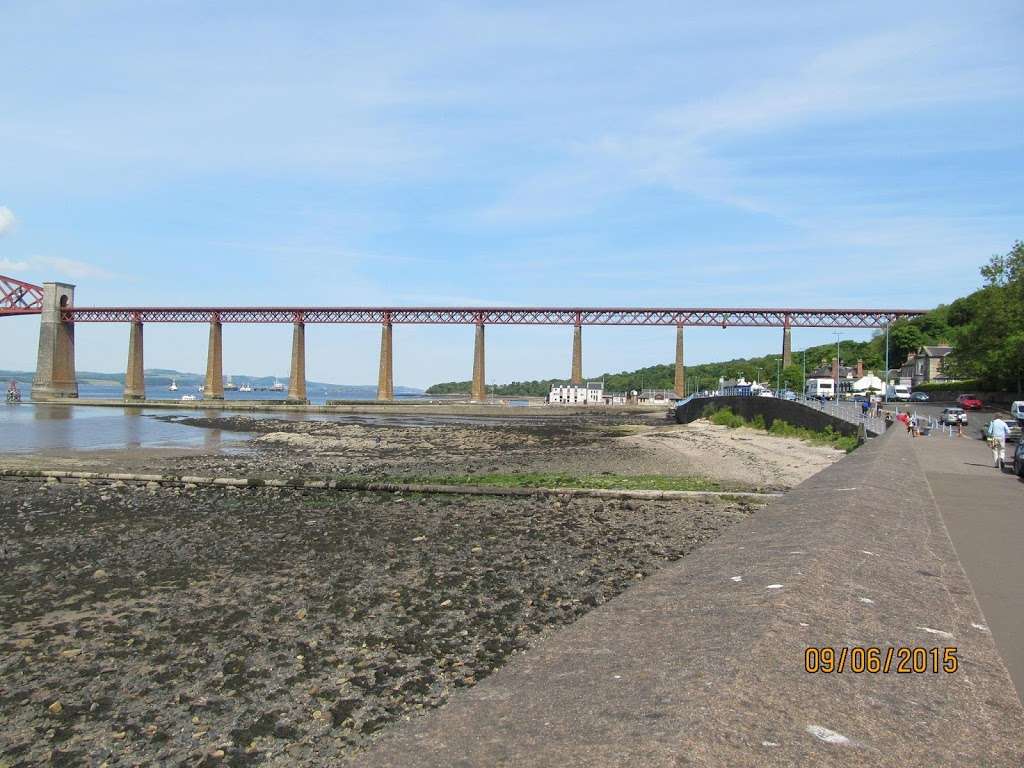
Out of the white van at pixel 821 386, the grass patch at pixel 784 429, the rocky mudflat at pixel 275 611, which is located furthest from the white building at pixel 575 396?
the rocky mudflat at pixel 275 611

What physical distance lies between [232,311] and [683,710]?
153m

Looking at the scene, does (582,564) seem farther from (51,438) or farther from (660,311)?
(660,311)

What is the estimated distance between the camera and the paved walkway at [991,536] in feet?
20.2

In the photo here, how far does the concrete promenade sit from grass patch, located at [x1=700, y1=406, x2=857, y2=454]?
83.3 feet

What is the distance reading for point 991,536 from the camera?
10859 mm

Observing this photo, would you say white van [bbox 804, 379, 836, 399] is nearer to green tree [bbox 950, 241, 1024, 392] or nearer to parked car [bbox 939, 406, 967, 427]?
green tree [bbox 950, 241, 1024, 392]

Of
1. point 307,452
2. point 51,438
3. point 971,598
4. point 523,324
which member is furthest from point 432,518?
point 523,324

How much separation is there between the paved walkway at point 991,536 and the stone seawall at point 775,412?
49.3 feet

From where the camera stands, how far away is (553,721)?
2465mm

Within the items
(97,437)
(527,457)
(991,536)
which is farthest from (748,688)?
(97,437)

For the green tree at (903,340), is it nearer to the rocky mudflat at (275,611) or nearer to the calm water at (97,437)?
the calm water at (97,437)
